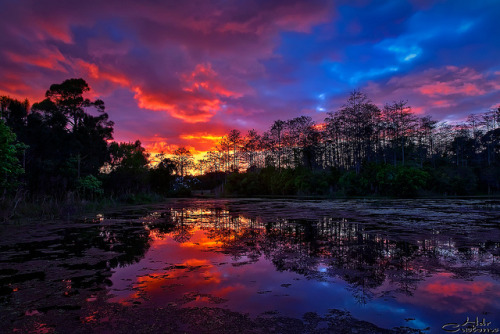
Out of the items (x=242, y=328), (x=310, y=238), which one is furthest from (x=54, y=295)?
(x=310, y=238)

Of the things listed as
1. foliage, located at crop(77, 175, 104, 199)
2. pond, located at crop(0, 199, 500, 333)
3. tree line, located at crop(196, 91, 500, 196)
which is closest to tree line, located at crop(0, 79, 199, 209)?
foliage, located at crop(77, 175, 104, 199)

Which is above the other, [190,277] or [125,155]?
[125,155]

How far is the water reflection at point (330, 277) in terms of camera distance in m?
3.88

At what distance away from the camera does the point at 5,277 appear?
207 inches

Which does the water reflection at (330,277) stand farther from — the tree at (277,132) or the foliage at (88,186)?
the tree at (277,132)

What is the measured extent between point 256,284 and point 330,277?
1.41m

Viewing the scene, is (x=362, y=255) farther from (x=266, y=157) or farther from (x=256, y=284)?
(x=266, y=157)

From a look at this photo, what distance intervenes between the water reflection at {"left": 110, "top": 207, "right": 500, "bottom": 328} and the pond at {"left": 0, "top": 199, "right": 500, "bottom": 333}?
0.02 metres

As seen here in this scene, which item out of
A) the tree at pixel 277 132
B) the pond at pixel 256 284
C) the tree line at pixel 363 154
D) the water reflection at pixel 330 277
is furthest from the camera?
the tree at pixel 277 132

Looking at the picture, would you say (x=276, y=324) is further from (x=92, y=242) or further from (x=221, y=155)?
(x=221, y=155)

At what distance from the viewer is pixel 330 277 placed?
5.16 meters

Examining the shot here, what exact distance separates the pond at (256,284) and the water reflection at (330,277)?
2cm

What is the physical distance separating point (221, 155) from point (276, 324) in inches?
2807

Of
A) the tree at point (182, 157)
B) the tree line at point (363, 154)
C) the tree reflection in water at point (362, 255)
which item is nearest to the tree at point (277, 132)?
the tree line at point (363, 154)
